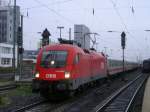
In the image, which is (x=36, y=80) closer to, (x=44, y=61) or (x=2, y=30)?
(x=44, y=61)

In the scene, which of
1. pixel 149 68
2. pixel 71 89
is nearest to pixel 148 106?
pixel 71 89

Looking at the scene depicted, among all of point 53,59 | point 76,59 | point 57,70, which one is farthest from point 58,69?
point 76,59

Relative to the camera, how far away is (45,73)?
19.9 metres

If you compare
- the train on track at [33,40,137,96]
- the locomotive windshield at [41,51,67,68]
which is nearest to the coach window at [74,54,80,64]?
the train on track at [33,40,137,96]

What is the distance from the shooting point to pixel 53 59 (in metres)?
20.5

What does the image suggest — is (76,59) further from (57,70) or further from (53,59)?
(57,70)

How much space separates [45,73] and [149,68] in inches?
2435

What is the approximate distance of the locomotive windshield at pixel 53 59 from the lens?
2023 cm

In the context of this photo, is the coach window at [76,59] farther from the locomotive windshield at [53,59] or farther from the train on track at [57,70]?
the locomotive windshield at [53,59]

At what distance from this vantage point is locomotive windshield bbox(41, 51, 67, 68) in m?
20.2

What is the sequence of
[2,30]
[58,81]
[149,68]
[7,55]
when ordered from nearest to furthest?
[58,81]
[149,68]
[7,55]
[2,30]

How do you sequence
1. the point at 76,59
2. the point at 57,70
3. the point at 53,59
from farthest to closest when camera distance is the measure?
the point at 76,59 → the point at 53,59 → the point at 57,70

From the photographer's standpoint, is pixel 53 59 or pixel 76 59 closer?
pixel 53 59

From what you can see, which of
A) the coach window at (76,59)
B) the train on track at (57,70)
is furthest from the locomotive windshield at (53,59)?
the coach window at (76,59)
